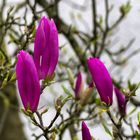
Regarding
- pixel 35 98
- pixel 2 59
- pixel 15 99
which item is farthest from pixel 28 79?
pixel 15 99

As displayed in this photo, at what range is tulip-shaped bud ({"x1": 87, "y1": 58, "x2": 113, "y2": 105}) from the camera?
1.02m

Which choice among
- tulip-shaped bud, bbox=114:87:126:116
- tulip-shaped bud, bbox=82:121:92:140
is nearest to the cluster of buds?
tulip-shaped bud, bbox=82:121:92:140

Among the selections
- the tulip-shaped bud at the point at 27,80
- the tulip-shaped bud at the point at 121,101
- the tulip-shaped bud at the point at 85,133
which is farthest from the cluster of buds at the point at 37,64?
the tulip-shaped bud at the point at 121,101

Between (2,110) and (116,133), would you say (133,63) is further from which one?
(116,133)

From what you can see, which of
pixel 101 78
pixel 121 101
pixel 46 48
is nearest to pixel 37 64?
pixel 46 48

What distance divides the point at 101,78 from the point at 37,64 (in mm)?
154

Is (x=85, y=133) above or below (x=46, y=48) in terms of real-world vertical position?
below

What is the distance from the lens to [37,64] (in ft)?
3.39

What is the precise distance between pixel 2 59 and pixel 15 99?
3.53m

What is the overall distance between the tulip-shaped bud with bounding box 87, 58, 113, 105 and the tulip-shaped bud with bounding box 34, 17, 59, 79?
0.09m

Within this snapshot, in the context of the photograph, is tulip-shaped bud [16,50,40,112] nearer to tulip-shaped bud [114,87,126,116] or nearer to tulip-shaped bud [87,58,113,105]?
tulip-shaped bud [87,58,113,105]

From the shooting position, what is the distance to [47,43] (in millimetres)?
1011

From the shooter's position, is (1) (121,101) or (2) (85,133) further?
(1) (121,101)

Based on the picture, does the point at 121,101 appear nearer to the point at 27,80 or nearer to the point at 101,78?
the point at 101,78
